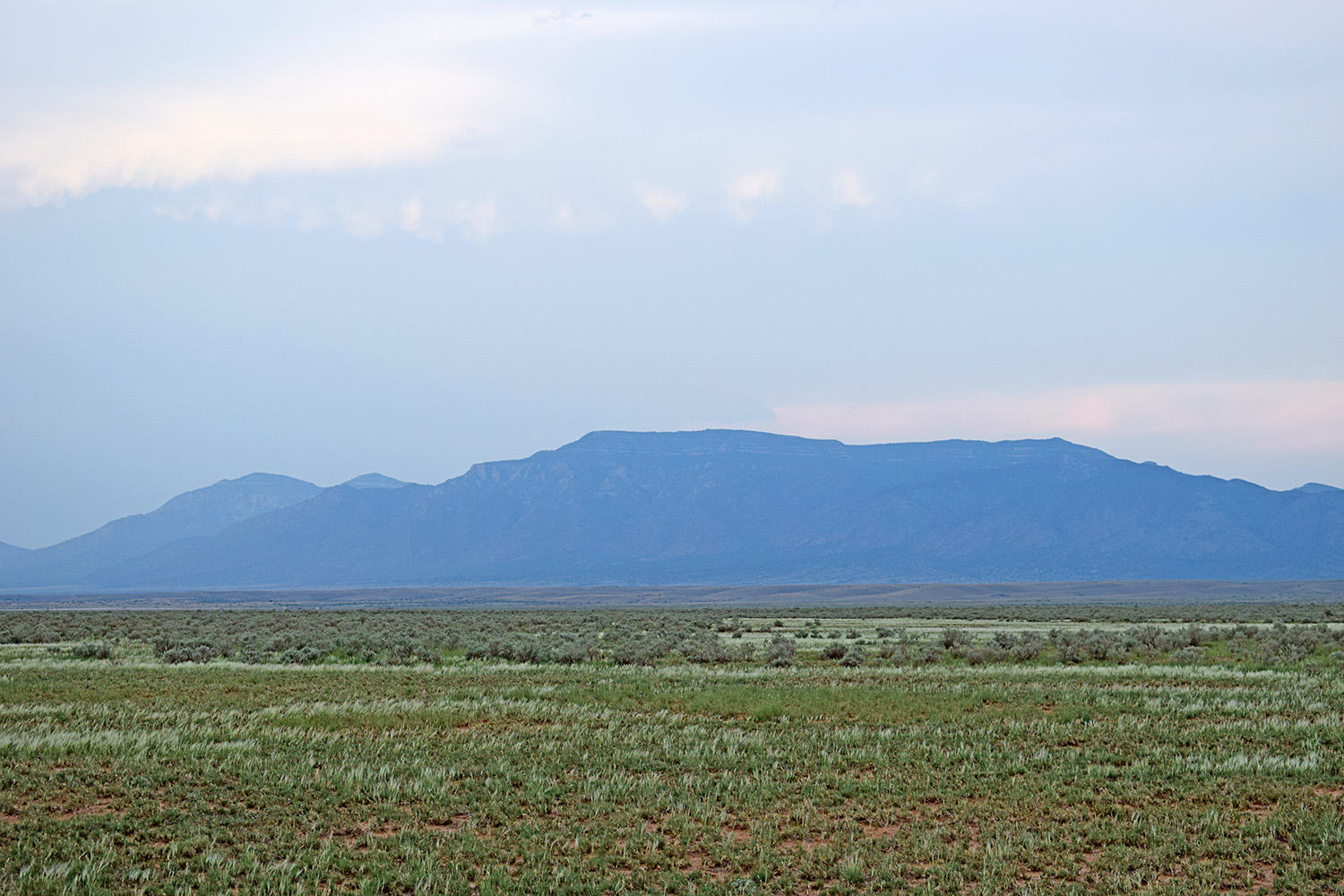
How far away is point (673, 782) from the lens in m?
14.4

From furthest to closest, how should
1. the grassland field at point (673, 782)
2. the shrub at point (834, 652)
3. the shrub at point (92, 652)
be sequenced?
the shrub at point (834, 652) → the shrub at point (92, 652) → the grassland field at point (673, 782)

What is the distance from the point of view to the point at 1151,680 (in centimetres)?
2597

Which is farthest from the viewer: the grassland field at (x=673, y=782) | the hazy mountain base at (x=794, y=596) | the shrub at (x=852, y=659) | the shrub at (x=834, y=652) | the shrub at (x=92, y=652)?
the hazy mountain base at (x=794, y=596)

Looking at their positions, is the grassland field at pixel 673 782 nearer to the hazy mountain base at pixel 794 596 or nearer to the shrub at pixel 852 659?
the shrub at pixel 852 659

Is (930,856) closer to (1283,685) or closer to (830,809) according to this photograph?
(830,809)

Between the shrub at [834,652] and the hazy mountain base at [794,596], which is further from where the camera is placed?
the hazy mountain base at [794,596]

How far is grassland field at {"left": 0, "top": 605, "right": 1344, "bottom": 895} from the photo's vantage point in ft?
35.2

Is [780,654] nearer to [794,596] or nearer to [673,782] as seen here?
[673,782]

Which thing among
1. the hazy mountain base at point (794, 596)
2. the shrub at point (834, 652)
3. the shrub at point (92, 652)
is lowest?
the hazy mountain base at point (794, 596)

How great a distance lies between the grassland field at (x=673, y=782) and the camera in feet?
35.2

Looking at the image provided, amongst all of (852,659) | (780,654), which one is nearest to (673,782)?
(852,659)

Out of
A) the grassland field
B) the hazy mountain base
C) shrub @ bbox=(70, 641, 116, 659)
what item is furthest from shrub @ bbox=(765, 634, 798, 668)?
the hazy mountain base

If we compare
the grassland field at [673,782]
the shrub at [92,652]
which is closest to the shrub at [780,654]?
the grassland field at [673,782]

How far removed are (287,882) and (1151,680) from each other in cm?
2188
